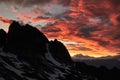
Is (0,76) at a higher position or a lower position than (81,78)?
lower

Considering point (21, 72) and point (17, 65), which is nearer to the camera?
point (21, 72)

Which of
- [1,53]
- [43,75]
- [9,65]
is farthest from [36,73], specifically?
[1,53]

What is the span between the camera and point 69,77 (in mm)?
185750

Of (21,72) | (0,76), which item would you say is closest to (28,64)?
(21,72)

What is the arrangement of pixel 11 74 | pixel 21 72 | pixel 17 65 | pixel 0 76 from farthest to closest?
1. pixel 17 65
2. pixel 21 72
3. pixel 11 74
4. pixel 0 76

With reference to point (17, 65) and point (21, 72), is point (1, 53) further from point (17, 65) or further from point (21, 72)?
point (21, 72)

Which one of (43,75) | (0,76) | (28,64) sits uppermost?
(28,64)

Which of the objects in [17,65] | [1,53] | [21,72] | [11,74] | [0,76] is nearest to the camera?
[0,76]

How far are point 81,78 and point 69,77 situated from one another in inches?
503

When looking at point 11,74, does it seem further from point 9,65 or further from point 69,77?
point 69,77

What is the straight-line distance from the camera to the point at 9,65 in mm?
173625

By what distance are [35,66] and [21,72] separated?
3357 centimetres

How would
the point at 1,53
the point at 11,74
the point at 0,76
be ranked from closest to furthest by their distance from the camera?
the point at 0,76 → the point at 11,74 → the point at 1,53

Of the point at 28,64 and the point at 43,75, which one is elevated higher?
the point at 28,64
